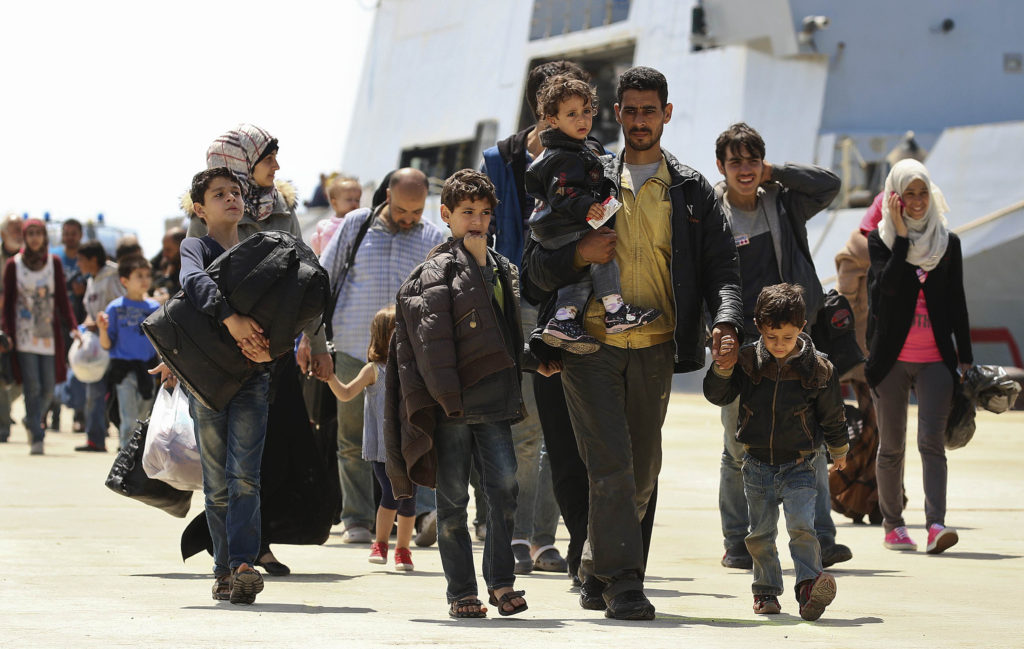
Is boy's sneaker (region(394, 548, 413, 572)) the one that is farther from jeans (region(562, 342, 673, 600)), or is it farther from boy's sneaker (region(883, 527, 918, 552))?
boy's sneaker (region(883, 527, 918, 552))

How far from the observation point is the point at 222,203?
614 cm

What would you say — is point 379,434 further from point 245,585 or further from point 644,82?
point 644,82

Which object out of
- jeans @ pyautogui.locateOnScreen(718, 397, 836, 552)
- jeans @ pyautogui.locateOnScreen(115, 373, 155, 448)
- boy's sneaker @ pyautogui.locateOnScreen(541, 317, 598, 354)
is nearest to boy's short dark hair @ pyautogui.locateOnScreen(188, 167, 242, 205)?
boy's sneaker @ pyautogui.locateOnScreen(541, 317, 598, 354)

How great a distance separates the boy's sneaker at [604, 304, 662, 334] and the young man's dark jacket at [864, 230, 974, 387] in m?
2.92

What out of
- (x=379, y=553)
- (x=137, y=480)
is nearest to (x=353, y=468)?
(x=379, y=553)

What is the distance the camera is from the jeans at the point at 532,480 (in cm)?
725

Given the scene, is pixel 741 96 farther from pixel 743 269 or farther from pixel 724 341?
pixel 724 341

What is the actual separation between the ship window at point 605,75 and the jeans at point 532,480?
55.1ft

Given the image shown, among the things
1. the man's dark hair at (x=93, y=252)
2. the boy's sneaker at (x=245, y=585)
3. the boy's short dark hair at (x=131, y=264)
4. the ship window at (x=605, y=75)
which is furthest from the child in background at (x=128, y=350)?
the ship window at (x=605, y=75)

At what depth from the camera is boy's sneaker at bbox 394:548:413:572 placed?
704 centimetres

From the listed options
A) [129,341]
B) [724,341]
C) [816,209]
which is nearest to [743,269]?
[816,209]

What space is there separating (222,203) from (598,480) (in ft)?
6.04

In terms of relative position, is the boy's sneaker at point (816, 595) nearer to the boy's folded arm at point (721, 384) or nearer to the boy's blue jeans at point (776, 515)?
the boy's blue jeans at point (776, 515)

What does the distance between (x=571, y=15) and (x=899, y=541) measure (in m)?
18.1
